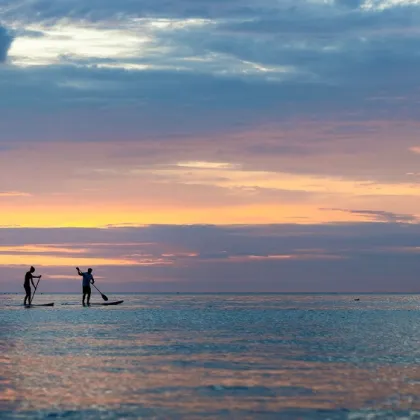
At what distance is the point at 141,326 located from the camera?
43.4 metres

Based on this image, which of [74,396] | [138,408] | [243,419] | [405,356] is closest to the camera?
[243,419]

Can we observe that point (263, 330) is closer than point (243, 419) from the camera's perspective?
No

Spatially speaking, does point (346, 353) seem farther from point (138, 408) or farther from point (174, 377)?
point (138, 408)

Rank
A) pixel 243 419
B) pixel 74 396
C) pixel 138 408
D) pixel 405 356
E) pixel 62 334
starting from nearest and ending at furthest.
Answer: pixel 243 419, pixel 138 408, pixel 74 396, pixel 405 356, pixel 62 334

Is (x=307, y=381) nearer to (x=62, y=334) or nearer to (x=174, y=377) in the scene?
(x=174, y=377)

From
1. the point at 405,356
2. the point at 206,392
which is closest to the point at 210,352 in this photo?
the point at 405,356

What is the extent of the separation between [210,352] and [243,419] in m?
12.4

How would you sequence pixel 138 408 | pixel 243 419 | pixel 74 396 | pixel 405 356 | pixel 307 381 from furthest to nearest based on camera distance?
1. pixel 405 356
2. pixel 307 381
3. pixel 74 396
4. pixel 138 408
5. pixel 243 419

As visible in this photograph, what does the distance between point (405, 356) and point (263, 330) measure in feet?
44.6

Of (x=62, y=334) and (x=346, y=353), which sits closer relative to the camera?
(x=346, y=353)

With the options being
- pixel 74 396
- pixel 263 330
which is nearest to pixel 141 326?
pixel 263 330

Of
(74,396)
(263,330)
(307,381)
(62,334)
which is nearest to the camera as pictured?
(74,396)

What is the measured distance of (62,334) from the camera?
36250 mm

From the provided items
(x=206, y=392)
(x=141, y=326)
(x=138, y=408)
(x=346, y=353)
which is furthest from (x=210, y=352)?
(x=141, y=326)
